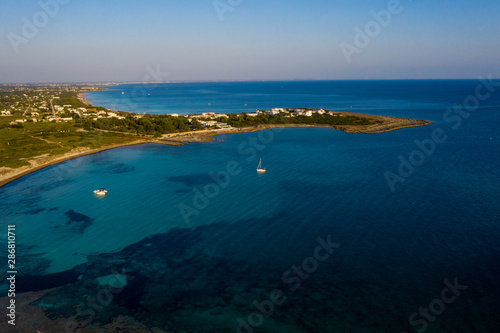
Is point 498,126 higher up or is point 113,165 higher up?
point 498,126

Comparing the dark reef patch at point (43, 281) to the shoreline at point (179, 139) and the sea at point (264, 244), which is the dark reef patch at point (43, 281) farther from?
the shoreline at point (179, 139)

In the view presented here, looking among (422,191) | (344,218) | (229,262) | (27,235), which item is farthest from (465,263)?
(27,235)

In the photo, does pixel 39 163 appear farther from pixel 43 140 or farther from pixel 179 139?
pixel 179 139

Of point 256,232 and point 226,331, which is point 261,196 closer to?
point 256,232

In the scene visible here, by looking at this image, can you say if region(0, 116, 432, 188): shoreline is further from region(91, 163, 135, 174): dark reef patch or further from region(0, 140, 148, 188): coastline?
region(91, 163, 135, 174): dark reef patch

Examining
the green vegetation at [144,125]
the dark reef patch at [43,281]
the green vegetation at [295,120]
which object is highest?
the green vegetation at [295,120]

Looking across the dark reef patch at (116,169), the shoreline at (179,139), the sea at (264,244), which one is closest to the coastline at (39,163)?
the shoreline at (179,139)

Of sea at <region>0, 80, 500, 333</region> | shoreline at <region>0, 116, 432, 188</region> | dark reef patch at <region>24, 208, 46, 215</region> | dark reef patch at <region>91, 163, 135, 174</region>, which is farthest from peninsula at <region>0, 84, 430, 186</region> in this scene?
dark reef patch at <region>24, 208, 46, 215</region>

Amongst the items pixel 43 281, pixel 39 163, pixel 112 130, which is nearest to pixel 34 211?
pixel 43 281
